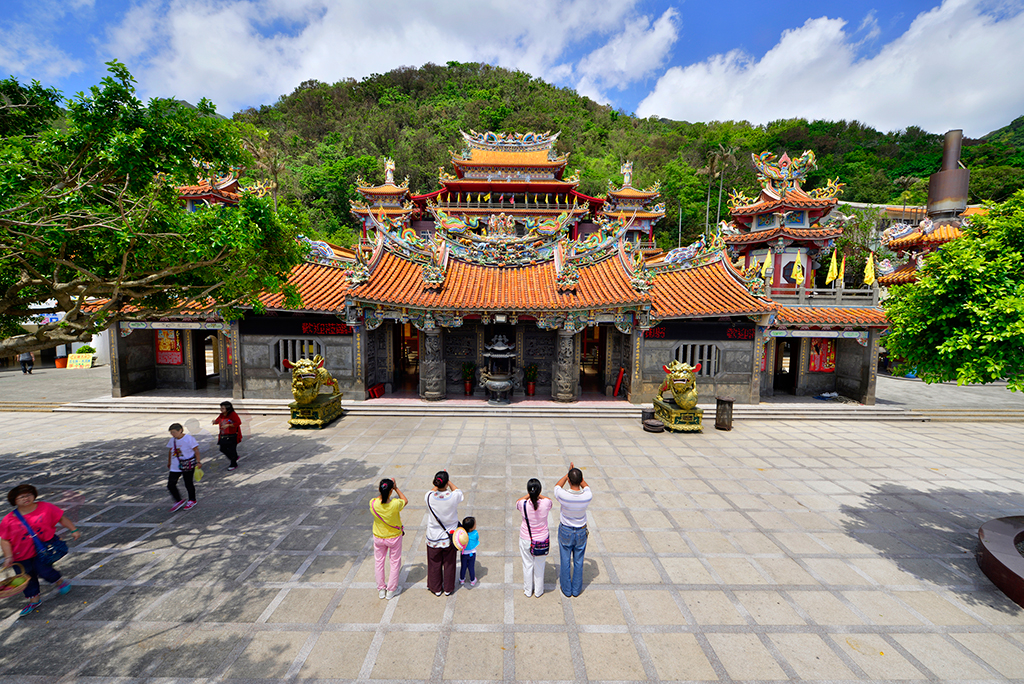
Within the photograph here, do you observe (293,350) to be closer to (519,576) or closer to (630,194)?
(519,576)

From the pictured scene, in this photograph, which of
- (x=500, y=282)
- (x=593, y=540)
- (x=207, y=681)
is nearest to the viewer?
(x=207, y=681)

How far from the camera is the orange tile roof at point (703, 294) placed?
13.3 meters

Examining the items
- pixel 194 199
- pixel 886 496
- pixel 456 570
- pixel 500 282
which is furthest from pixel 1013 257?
pixel 194 199

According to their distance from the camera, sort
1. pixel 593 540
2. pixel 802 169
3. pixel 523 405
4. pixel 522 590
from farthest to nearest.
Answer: pixel 802 169 → pixel 523 405 → pixel 593 540 → pixel 522 590

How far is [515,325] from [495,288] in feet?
5.65

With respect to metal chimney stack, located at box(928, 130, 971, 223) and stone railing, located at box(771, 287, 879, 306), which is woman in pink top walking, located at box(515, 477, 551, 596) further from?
metal chimney stack, located at box(928, 130, 971, 223)

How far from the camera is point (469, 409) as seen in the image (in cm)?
1302

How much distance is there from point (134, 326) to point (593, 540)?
16.2m

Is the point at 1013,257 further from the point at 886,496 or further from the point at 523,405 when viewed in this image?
the point at 523,405

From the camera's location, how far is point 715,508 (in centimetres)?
700

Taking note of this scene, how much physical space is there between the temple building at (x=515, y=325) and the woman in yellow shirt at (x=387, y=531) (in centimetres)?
914

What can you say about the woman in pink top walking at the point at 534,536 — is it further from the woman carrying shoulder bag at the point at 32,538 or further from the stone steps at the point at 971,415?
the stone steps at the point at 971,415

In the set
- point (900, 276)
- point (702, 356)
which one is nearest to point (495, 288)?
point (702, 356)

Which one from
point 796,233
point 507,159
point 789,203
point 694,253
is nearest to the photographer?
point 694,253
